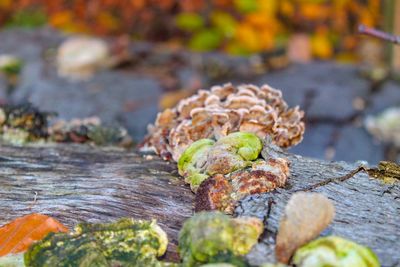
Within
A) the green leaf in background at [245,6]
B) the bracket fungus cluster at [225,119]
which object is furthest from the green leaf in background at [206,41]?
the bracket fungus cluster at [225,119]

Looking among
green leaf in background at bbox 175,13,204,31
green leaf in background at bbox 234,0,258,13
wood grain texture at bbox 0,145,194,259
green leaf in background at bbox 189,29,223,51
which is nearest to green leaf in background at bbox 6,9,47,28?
green leaf in background at bbox 175,13,204,31

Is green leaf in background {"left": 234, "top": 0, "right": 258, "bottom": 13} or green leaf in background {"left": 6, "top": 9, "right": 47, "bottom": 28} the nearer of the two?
green leaf in background {"left": 234, "top": 0, "right": 258, "bottom": 13}

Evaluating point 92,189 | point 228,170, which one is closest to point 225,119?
point 228,170

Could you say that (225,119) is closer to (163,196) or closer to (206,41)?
(163,196)

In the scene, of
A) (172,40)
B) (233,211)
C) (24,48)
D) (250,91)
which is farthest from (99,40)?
(233,211)

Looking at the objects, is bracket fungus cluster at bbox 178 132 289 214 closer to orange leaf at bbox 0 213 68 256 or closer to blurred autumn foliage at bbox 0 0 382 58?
orange leaf at bbox 0 213 68 256

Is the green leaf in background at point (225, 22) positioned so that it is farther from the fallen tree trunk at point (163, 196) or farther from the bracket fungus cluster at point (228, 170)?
the bracket fungus cluster at point (228, 170)
